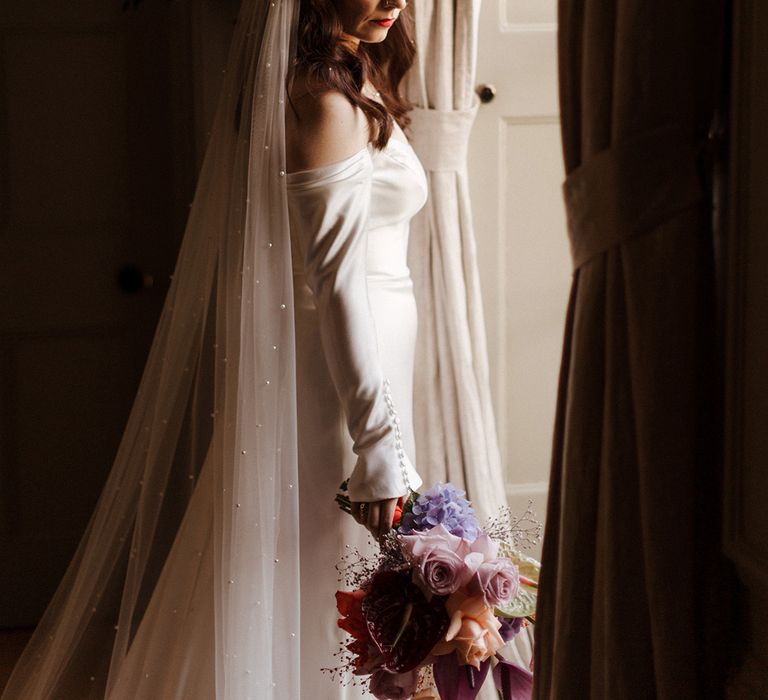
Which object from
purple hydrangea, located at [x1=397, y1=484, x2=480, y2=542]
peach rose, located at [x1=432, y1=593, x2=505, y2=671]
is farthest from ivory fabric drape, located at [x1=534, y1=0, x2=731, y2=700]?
purple hydrangea, located at [x1=397, y1=484, x2=480, y2=542]

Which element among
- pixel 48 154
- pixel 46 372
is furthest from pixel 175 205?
pixel 46 372

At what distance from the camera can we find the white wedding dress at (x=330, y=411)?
1634mm

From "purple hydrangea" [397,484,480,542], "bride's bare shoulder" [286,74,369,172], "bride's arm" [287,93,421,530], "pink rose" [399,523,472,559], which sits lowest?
"pink rose" [399,523,472,559]

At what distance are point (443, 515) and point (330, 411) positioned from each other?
316 mm

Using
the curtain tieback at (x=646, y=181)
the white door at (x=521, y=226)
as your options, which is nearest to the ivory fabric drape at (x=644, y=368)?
the curtain tieback at (x=646, y=181)

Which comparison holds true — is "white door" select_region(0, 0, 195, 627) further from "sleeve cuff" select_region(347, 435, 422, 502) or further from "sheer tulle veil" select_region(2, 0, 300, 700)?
"sleeve cuff" select_region(347, 435, 422, 502)

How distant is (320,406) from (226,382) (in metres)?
0.18

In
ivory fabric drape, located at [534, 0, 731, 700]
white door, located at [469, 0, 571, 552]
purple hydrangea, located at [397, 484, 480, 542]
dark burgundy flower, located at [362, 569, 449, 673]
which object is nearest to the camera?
ivory fabric drape, located at [534, 0, 731, 700]

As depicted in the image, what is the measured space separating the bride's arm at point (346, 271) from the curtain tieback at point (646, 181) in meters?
0.65

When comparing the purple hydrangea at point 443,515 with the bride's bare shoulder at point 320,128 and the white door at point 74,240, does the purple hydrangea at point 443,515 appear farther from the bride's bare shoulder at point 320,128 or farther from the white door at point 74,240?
the white door at point 74,240

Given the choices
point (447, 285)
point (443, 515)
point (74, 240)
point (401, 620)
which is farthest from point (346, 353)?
point (74, 240)

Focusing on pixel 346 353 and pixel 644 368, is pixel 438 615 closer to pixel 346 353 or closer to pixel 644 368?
pixel 346 353

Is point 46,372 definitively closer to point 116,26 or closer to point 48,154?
point 48,154

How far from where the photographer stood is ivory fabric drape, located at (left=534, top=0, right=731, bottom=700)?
3.22 feet
